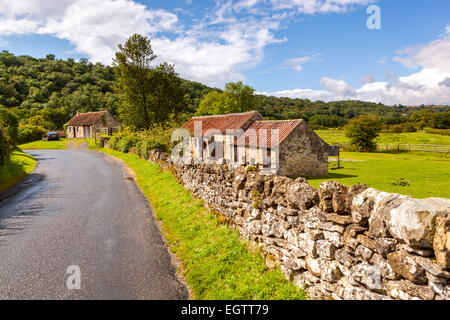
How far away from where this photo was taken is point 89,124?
63.5 m

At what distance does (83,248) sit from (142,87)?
36.5 metres

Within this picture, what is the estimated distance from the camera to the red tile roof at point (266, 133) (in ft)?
71.8

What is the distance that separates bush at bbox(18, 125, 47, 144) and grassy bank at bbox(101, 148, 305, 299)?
52280 millimetres

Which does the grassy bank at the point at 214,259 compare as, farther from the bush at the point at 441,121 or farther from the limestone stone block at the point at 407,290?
the bush at the point at 441,121

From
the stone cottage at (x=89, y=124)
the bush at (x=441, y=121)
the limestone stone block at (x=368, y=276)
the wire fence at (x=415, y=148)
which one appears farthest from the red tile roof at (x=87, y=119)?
the bush at (x=441, y=121)

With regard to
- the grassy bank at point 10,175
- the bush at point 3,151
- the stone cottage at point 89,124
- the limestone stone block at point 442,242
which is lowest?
the grassy bank at point 10,175

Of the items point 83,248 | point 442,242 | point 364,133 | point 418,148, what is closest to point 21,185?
point 83,248

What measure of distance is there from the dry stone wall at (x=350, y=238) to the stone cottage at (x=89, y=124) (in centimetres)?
6114

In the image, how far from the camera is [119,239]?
8.91 metres

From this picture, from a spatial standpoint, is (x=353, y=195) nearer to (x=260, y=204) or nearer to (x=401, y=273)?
(x=401, y=273)

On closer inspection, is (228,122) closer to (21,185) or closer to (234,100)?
(21,185)

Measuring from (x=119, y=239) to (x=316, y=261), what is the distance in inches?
256

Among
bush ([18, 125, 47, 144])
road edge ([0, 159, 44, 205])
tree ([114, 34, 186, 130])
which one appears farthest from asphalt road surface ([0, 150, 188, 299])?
bush ([18, 125, 47, 144])

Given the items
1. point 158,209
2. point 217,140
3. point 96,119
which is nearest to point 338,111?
point 96,119
